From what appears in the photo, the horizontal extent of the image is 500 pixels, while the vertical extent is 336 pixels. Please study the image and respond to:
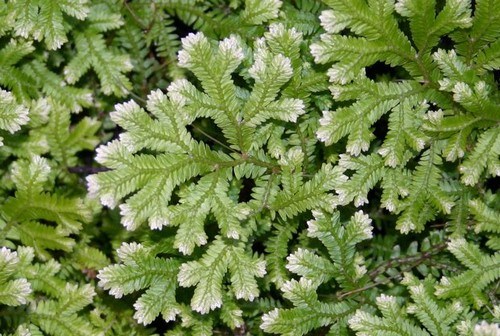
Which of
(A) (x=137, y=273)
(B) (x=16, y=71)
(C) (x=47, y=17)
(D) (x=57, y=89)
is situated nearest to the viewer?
(A) (x=137, y=273)

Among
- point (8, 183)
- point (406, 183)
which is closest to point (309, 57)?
point (406, 183)

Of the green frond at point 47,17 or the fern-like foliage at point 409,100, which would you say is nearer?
the fern-like foliage at point 409,100

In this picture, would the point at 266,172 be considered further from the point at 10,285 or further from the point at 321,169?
the point at 10,285

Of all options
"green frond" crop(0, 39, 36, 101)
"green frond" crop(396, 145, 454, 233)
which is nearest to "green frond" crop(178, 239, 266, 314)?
"green frond" crop(396, 145, 454, 233)

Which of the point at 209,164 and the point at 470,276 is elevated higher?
the point at 209,164

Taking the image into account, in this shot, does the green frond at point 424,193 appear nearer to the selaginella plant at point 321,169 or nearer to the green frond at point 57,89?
the selaginella plant at point 321,169

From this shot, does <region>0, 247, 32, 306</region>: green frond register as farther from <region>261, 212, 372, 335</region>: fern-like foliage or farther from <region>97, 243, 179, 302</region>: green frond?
<region>261, 212, 372, 335</region>: fern-like foliage

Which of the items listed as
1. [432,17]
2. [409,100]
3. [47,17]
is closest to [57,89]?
[47,17]

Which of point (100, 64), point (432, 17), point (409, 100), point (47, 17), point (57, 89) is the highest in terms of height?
point (432, 17)

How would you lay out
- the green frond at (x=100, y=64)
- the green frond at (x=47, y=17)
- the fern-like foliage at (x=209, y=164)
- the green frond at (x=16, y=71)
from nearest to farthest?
the fern-like foliage at (x=209, y=164) < the green frond at (x=47, y=17) < the green frond at (x=16, y=71) < the green frond at (x=100, y=64)

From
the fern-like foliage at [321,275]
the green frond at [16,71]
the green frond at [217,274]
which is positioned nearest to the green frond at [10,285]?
the green frond at [217,274]
